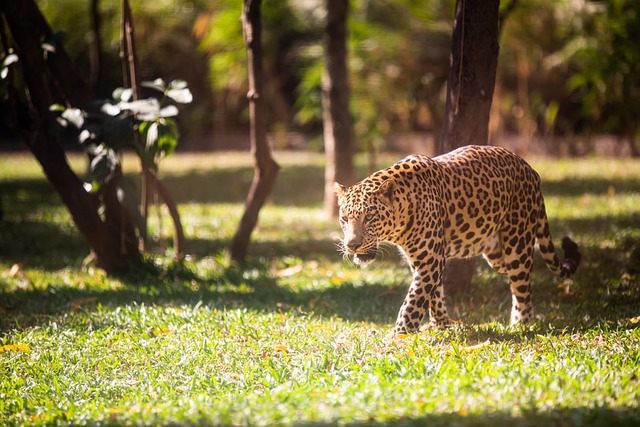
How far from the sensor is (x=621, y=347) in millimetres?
5426

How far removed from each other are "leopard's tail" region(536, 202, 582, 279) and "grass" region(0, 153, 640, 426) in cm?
39

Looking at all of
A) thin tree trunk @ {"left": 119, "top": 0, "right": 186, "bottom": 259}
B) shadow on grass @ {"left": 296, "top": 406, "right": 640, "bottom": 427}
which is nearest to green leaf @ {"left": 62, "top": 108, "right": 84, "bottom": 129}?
thin tree trunk @ {"left": 119, "top": 0, "right": 186, "bottom": 259}

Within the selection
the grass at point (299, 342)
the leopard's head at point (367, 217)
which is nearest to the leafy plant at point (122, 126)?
the grass at point (299, 342)

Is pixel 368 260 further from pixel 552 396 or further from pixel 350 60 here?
pixel 350 60

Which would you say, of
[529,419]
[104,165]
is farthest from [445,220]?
[104,165]

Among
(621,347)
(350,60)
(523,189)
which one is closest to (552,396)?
(621,347)

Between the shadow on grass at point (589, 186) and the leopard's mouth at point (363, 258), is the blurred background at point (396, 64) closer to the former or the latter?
the shadow on grass at point (589, 186)

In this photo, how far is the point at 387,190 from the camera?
572 cm

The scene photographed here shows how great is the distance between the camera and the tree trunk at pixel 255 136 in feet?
28.4

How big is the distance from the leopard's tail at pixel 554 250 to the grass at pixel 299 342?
390mm

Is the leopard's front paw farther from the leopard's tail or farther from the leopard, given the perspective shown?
the leopard's tail

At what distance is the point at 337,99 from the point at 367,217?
6165 millimetres

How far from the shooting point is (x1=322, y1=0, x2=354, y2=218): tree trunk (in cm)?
1141

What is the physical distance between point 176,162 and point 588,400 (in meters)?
16.2
